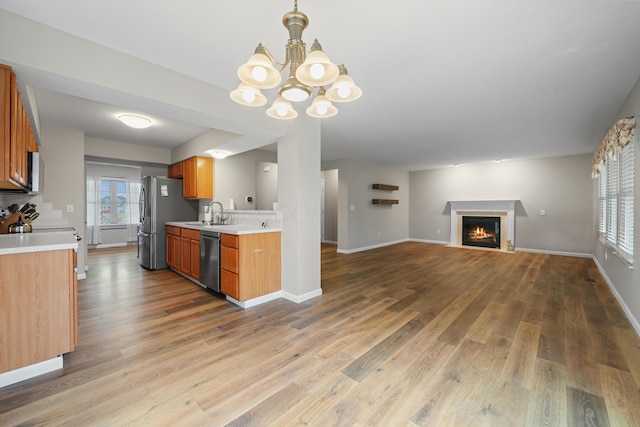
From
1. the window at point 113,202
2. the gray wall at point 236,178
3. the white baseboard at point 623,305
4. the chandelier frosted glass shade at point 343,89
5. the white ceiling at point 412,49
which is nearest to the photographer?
the chandelier frosted glass shade at point 343,89

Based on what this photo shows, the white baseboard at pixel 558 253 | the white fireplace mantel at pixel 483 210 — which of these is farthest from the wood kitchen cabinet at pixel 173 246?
the white baseboard at pixel 558 253

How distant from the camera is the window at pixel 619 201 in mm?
2872

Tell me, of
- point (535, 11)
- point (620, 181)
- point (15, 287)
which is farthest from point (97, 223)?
point (620, 181)

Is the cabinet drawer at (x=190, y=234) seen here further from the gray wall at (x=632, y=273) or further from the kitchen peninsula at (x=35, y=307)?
the gray wall at (x=632, y=273)

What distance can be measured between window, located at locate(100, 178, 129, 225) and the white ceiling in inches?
178

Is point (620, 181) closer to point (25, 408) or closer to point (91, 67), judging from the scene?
point (91, 67)

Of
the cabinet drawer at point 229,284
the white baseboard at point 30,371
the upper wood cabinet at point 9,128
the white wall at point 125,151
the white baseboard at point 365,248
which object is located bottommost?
the white baseboard at point 30,371

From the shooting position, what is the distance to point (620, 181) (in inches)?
129

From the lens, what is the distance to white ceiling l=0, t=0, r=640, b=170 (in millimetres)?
1658

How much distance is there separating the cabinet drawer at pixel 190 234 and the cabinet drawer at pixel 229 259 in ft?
2.59

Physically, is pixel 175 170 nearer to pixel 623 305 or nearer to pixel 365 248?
pixel 365 248

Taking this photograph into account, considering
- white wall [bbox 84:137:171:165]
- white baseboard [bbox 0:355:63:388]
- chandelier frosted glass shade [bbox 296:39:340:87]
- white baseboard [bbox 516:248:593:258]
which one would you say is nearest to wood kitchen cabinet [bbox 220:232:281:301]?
white baseboard [bbox 0:355:63:388]

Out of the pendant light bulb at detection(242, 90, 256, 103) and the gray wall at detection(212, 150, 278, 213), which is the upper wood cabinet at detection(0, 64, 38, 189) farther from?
the gray wall at detection(212, 150, 278, 213)

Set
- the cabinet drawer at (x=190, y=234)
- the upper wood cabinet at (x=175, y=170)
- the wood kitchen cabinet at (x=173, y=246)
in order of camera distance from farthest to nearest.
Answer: the upper wood cabinet at (x=175, y=170) → the wood kitchen cabinet at (x=173, y=246) → the cabinet drawer at (x=190, y=234)
